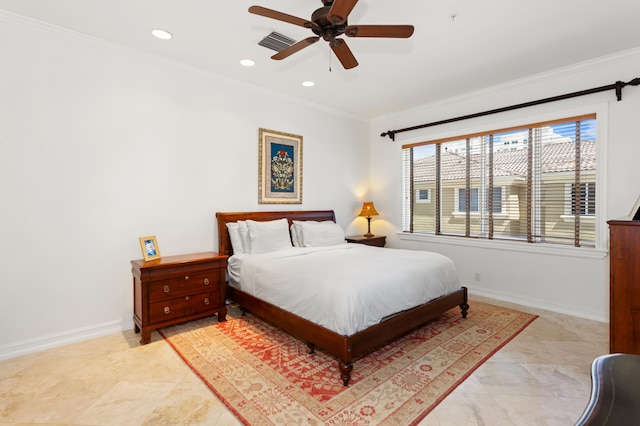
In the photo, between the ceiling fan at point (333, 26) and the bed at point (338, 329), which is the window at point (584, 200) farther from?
the ceiling fan at point (333, 26)

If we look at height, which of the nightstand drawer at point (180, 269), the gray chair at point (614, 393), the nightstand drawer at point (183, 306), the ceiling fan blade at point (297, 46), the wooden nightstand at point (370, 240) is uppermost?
the ceiling fan blade at point (297, 46)

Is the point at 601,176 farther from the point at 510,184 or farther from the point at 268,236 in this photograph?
the point at 268,236

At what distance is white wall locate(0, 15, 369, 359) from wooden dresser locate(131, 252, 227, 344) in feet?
1.32

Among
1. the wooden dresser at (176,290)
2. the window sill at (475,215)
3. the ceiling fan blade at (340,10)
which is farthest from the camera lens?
the window sill at (475,215)

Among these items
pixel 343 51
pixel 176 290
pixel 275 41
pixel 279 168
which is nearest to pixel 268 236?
pixel 279 168

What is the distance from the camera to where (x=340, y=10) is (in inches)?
76.4

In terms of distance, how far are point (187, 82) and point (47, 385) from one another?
3129 millimetres

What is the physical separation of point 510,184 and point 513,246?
2.72ft

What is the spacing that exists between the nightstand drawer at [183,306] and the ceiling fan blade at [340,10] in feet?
9.12

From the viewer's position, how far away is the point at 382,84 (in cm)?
414

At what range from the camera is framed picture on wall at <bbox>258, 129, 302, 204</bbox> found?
14.2ft

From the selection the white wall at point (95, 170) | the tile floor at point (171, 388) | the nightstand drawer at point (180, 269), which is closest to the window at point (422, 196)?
the tile floor at point (171, 388)

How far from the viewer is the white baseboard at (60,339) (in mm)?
2648

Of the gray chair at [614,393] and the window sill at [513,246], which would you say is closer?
the gray chair at [614,393]
